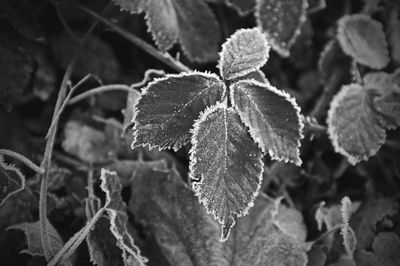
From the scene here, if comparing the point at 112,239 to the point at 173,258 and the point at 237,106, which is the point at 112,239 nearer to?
the point at 173,258

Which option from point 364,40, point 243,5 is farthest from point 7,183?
point 364,40

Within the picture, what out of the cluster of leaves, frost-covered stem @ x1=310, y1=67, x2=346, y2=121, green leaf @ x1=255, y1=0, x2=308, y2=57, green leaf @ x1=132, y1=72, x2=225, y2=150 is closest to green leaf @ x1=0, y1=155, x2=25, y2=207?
the cluster of leaves

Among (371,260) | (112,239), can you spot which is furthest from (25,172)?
(371,260)

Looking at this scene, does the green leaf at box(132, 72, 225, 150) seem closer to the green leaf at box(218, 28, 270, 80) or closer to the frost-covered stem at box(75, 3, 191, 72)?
the green leaf at box(218, 28, 270, 80)

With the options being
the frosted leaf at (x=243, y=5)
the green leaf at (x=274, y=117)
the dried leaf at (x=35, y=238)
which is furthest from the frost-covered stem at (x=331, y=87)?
the dried leaf at (x=35, y=238)

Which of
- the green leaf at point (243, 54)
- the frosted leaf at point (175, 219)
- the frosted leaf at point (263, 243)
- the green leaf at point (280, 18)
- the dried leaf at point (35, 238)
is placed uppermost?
the green leaf at point (280, 18)

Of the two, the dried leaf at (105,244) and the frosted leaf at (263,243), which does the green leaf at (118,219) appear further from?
the frosted leaf at (263,243)
